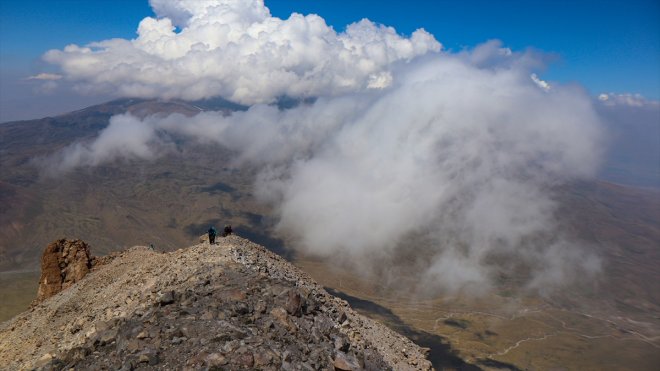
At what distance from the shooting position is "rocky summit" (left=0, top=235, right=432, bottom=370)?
21.7 meters

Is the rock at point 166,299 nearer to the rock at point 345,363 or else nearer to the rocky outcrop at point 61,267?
the rock at point 345,363

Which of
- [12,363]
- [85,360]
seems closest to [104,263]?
[12,363]

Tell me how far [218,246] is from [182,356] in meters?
13.3

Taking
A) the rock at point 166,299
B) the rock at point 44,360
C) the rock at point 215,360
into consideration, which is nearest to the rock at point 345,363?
the rock at point 215,360

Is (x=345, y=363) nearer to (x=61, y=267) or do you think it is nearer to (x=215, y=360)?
(x=215, y=360)

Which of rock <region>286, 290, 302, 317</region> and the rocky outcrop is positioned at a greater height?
rock <region>286, 290, 302, 317</region>

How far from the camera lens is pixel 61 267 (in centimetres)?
5019

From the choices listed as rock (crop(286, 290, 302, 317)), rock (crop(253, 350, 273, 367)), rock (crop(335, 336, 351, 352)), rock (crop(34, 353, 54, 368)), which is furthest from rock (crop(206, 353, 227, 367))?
rock (crop(34, 353, 54, 368))

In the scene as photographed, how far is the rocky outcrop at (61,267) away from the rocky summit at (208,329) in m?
13.6

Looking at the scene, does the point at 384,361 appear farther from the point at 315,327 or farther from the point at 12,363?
the point at 12,363

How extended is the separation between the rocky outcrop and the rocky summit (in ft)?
44.6

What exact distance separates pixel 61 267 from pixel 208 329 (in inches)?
1501

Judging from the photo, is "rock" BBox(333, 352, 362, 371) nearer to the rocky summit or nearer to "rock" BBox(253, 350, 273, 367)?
the rocky summit

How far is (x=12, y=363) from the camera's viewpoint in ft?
99.2
